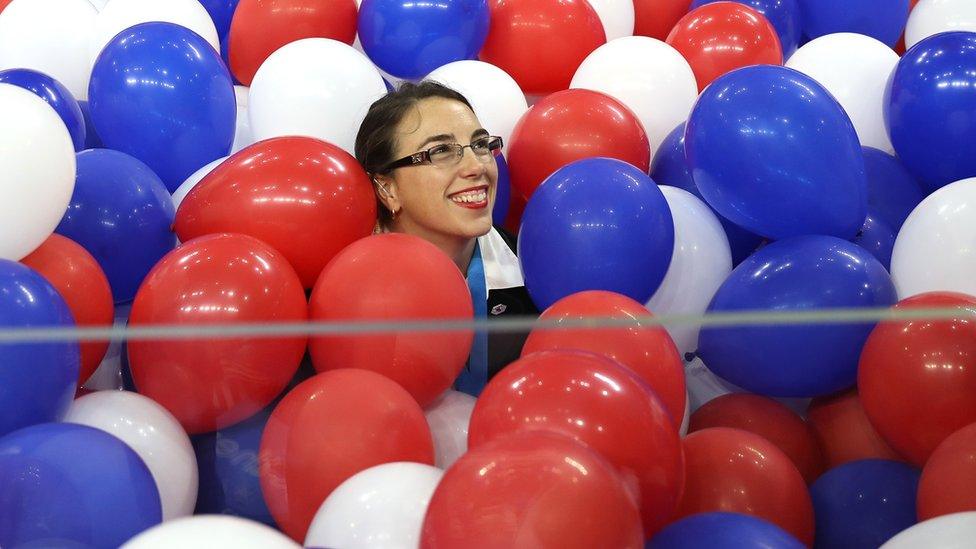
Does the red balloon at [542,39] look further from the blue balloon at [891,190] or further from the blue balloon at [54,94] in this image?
the blue balloon at [54,94]

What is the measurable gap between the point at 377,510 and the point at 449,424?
1.49ft

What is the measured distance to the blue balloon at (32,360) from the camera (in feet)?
5.14

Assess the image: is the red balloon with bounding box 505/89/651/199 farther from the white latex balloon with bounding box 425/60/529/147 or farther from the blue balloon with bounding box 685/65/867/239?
the blue balloon with bounding box 685/65/867/239

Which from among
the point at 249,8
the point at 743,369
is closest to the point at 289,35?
the point at 249,8

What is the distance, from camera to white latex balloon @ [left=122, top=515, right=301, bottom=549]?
1118mm

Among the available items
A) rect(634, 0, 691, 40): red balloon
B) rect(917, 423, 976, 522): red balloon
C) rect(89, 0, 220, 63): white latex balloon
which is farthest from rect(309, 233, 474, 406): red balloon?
rect(634, 0, 691, 40): red balloon

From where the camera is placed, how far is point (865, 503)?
5.53 ft

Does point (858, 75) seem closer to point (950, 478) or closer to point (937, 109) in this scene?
point (937, 109)

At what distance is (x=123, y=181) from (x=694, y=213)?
1.11 meters

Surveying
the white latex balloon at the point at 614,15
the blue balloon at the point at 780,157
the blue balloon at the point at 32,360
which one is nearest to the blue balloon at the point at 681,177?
the blue balloon at the point at 780,157

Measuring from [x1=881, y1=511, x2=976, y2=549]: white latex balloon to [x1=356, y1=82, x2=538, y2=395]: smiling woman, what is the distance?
41.6 inches

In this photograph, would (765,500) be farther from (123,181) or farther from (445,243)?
(123,181)

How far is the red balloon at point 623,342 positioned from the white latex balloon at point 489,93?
952 mm

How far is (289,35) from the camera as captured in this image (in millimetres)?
2887
